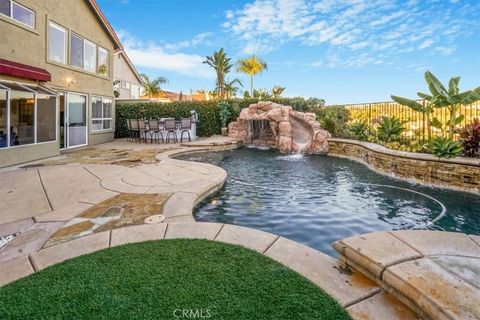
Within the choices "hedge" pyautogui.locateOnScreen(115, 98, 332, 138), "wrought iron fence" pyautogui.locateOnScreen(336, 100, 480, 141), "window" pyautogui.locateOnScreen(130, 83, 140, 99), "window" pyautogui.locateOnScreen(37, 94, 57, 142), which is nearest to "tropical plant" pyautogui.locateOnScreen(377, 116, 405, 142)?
"wrought iron fence" pyautogui.locateOnScreen(336, 100, 480, 141)

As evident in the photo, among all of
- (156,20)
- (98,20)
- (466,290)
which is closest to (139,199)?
(466,290)

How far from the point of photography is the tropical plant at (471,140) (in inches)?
297

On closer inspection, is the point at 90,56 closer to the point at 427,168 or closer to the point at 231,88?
the point at 427,168

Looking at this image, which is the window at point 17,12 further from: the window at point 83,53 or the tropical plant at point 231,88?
the tropical plant at point 231,88

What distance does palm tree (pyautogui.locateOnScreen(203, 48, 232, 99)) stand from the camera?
3309cm

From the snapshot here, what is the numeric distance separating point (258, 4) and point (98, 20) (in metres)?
9.20

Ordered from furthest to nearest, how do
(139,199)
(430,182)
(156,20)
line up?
(156,20)
(430,182)
(139,199)

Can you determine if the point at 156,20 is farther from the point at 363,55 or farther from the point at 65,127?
the point at 363,55

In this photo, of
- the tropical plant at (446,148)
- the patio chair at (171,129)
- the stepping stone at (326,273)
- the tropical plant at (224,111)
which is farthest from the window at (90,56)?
the tropical plant at (446,148)

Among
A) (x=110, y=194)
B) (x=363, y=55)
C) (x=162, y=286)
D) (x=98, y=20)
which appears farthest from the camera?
(x=363, y=55)

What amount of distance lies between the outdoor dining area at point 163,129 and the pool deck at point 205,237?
880 centimetres

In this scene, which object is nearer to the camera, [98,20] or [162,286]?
[162,286]

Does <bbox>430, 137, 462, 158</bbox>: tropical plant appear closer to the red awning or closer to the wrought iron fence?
the wrought iron fence

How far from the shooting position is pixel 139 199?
517 centimetres
